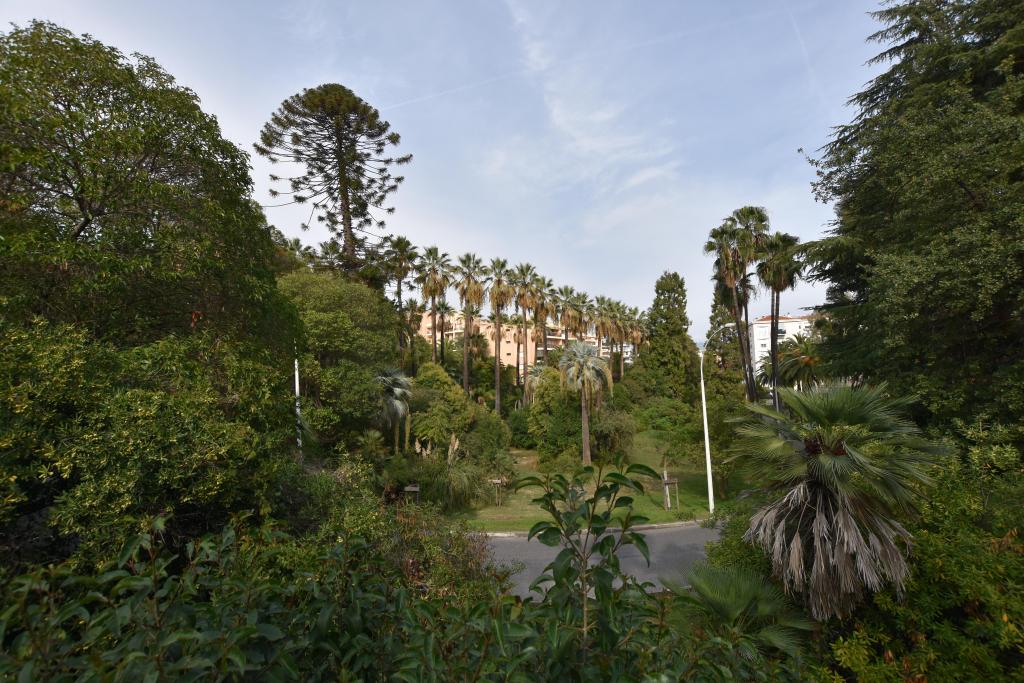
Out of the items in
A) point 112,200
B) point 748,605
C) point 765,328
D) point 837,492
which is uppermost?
point 765,328

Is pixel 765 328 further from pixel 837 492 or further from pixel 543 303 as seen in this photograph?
pixel 837 492

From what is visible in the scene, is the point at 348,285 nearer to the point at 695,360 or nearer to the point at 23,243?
the point at 23,243

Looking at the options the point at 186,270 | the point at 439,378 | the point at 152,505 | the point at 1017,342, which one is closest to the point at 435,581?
the point at 152,505

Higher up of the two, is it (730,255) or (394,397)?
(730,255)

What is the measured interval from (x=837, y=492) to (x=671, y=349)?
137 feet

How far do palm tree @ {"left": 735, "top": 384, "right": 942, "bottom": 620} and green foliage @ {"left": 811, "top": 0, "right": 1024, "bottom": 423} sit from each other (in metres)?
5.35

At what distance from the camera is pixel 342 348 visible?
21.6m

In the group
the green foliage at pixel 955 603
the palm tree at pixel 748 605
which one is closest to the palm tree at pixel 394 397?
the palm tree at pixel 748 605

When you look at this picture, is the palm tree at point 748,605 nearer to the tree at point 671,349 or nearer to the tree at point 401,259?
the tree at point 401,259

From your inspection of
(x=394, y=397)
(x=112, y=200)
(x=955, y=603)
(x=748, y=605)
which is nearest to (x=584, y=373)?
(x=394, y=397)

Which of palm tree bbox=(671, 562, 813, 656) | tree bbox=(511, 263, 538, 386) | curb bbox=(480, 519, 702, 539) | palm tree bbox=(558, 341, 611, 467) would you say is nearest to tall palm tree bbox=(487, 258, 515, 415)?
tree bbox=(511, 263, 538, 386)

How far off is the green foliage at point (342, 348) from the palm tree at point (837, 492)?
16.8 meters

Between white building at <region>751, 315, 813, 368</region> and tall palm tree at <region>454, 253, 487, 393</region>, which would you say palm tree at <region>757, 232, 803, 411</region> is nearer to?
tall palm tree at <region>454, 253, 487, 393</region>

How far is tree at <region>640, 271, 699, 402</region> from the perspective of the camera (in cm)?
4631
